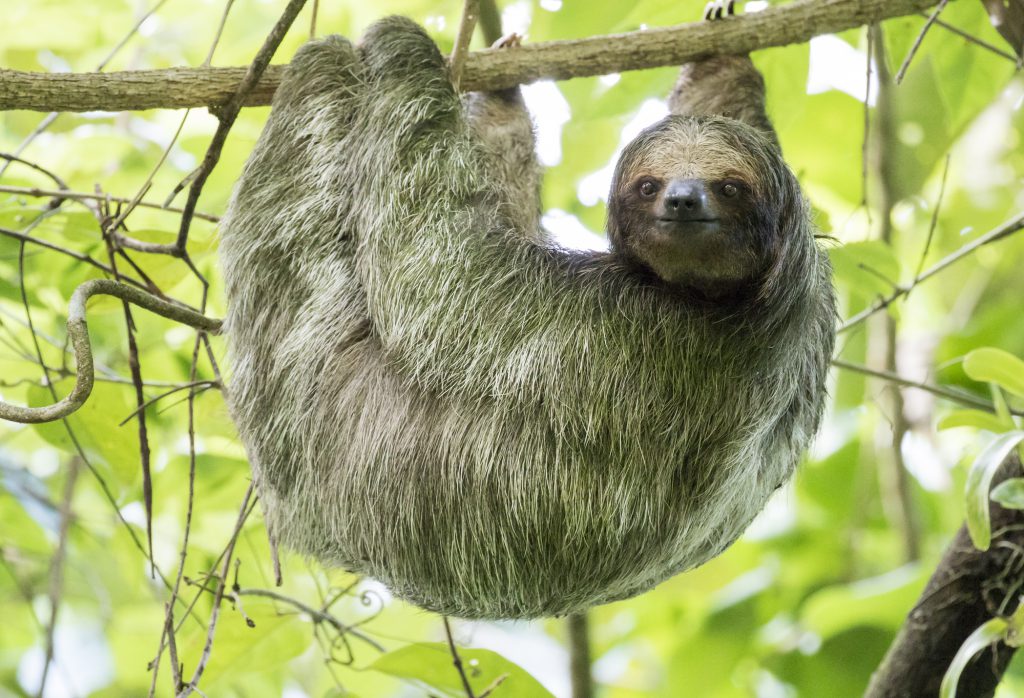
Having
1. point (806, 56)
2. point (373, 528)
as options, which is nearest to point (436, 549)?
point (373, 528)

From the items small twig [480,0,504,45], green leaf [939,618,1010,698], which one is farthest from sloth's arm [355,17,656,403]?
green leaf [939,618,1010,698]

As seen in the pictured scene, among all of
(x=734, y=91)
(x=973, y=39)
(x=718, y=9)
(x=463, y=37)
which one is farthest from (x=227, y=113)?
(x=973, y=39)

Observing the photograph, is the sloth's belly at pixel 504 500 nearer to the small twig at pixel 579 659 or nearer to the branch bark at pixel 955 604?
the branch bark at pixel 955 604

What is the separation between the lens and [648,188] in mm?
6227

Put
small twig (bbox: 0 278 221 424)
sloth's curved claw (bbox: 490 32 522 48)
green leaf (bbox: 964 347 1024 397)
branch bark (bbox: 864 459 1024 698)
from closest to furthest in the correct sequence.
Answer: small twig (bbox: 0 278 221 424)
green leaf (bbox: 964 347 1024 397)
branch bark (bbox: 864 459 1024 698)
sloth's curved claw (bbox: 490 32 522 48)

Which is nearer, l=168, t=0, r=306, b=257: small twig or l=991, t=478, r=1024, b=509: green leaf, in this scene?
l=991, t=478, r=1024, b=509: green leaf

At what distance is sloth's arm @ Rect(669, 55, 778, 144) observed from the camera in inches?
305

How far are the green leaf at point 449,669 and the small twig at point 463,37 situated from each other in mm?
3577

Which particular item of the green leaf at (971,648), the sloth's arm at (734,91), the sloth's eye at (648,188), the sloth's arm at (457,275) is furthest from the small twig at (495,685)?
the sloth's arm at (734,91)

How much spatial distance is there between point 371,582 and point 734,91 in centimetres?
445

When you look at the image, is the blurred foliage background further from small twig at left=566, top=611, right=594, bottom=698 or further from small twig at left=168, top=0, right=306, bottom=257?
small twig at left=566, top=611, right=594, bottom=698

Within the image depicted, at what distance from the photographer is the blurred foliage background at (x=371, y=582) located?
686 cm

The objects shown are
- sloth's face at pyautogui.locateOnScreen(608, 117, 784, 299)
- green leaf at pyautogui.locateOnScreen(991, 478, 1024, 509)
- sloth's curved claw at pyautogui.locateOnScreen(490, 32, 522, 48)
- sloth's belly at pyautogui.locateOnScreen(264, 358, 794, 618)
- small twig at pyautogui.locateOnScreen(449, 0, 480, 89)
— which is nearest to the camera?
green leaf at pyautogui.locateOnScreen(991, 478, 1024, 509)

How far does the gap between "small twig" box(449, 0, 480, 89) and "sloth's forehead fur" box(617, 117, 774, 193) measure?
3.98 ft
